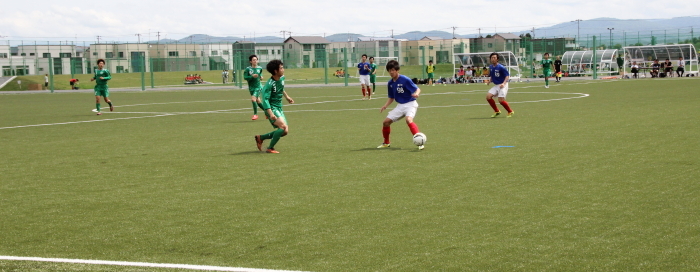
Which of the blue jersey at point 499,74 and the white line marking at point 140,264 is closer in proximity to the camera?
the white line marking at point 140,264

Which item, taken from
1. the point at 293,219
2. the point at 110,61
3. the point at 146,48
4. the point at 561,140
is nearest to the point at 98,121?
the point at 561,140

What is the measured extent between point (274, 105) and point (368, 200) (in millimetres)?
5586

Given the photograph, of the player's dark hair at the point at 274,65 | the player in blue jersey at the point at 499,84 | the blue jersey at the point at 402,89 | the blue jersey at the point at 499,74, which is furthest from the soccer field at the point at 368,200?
the blue jersey at the point at 499,74

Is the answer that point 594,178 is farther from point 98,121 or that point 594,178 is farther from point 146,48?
point 146,48

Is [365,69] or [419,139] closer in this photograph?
[419,139]

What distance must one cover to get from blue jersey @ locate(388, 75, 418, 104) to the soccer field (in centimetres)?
87

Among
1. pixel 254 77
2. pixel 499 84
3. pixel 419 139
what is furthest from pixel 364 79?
pixel 419 139

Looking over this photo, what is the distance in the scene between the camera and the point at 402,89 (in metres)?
13.7

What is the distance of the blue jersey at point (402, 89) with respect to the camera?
535 inches

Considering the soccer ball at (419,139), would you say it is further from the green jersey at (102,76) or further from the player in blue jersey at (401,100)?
the green jersey at (102,76)

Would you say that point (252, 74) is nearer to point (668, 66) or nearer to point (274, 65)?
point (274, 65)

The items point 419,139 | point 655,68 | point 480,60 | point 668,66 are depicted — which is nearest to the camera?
point 419,139

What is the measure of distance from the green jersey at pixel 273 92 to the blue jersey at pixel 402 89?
2.02 metres

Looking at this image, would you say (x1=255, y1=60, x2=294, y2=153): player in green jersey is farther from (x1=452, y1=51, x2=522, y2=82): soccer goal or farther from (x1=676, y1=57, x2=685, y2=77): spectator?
(x1=452, y1=51, x2=522, y2=82): soccer goal
